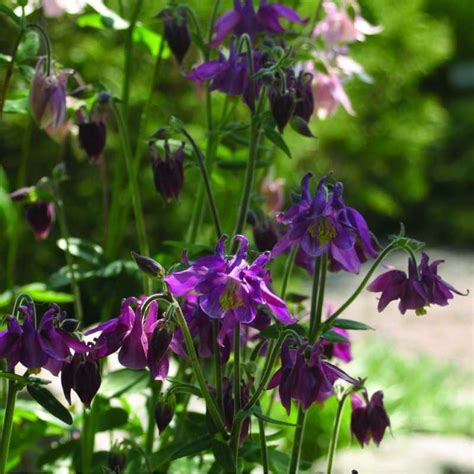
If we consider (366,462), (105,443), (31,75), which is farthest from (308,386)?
(366,462)

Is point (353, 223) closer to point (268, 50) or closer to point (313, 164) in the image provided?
point (268, 50)

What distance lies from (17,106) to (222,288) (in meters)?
0.77

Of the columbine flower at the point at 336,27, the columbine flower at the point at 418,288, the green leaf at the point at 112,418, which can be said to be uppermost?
the columbine flower at the point at 336,27

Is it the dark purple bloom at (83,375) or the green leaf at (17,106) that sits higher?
the green leaf at (17,106)

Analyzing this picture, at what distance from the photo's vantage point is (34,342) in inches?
44.1

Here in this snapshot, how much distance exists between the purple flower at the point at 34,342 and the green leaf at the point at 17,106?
66 cm

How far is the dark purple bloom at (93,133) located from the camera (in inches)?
65.1

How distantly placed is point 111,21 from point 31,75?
181 millimetres

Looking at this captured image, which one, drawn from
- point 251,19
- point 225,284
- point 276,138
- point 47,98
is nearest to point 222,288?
point 225,284

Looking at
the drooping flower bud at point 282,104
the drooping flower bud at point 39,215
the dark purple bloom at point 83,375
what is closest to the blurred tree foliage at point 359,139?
the drooping flower bud at point 39,215

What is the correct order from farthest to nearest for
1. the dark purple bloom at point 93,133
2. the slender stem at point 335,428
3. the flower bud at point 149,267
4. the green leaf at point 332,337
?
the dark purple bloom at point 93,133, the slender stem at point 335,428, the green leaf at point 332,337, the flower bud at point 149,267

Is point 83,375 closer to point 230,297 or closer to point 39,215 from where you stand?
point 230,297

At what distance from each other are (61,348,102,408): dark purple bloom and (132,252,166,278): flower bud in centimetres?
13

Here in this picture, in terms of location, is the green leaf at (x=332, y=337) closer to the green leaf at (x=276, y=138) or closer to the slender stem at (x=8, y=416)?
the green leaf at (x=276, y=138)
